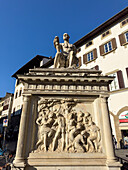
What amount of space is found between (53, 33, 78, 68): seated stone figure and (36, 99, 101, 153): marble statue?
10.2 ft

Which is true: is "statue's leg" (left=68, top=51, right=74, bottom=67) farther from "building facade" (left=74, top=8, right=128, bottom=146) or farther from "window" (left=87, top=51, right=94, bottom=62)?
"window" (left=87, top=51, right=94, bottom=62)

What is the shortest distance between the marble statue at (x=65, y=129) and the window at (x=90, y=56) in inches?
722

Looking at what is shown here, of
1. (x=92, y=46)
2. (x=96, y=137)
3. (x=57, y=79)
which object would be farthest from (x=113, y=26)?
(x=96, y=137)

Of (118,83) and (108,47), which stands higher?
(108,47)

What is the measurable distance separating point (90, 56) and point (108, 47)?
3912 millimetres

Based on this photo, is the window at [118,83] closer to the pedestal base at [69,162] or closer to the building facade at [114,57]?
the building facade at [114,57]

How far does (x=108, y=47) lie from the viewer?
851 inches

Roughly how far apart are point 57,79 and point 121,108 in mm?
14315

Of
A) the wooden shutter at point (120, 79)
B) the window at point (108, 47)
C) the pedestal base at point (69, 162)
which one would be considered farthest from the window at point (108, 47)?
the pedestal base at point (69, 162)

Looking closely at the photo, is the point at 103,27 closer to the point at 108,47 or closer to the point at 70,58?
the point at 108,47

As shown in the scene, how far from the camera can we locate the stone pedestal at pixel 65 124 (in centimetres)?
571

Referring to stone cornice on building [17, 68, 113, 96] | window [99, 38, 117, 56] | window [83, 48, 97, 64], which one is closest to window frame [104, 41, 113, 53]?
→ window [99, 38, 117, 56]

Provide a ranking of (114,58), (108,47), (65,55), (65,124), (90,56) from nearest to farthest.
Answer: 1. (65,124)
2. (65,55)
3. (114,58)
4. (108,47)
5. (90,56)

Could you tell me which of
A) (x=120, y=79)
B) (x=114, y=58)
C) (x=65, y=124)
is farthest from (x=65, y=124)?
(x=114, y=58)
